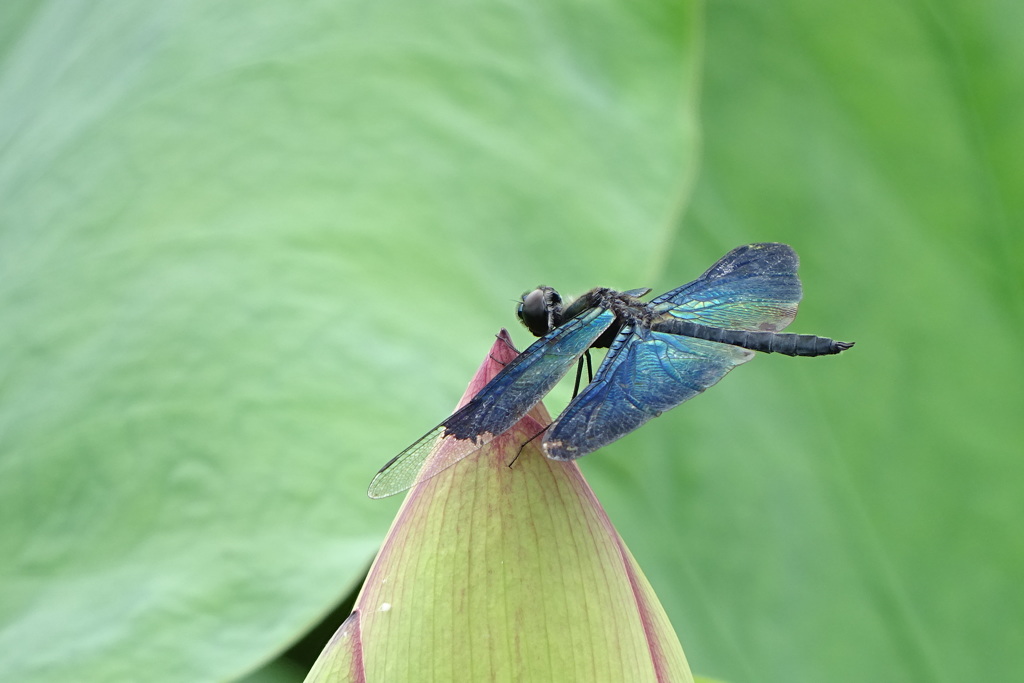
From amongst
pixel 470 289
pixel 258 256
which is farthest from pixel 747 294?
pixel 258 256

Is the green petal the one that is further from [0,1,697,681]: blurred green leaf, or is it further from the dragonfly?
[0,1,697,681]: blurred green leaf

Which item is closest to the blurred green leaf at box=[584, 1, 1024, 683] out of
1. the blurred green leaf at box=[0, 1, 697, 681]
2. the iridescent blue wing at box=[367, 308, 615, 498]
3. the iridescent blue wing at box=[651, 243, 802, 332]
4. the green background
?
the green background

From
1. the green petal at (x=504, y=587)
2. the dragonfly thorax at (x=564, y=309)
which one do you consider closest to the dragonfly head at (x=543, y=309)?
the dragonfly thorax at (x=564, y=309)

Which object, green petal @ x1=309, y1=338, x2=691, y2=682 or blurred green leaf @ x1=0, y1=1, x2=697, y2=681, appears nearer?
green petal @ x1=309, y1=338, x2=691, y2=682

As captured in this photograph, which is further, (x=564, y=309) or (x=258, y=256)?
(x=258, y=256)

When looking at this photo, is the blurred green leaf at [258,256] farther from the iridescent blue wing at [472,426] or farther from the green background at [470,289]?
the iridescent blue wing at [472,426]

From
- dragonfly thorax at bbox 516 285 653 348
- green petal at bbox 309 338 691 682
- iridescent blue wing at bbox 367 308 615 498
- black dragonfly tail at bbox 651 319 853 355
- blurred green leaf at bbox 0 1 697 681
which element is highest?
blurred green leaf at bbox 0 1 697 681

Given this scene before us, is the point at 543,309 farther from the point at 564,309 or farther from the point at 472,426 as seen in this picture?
the point at 472,426
